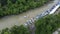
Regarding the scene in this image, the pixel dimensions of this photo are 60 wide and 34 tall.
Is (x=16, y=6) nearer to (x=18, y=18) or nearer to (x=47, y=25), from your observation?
(x=18, y=18)

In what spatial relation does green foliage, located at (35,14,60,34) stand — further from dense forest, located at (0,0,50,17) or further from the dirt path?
dense forest, located at (0,0,50,17)

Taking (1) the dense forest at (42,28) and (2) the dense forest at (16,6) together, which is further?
(2) the dense forest at (16,6)

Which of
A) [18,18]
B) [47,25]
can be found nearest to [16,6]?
[18,18]

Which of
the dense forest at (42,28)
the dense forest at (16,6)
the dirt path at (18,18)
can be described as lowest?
the dirt path at (18,18)

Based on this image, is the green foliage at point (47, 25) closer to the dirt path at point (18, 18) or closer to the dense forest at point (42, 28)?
the dense forest at point (42, 28)

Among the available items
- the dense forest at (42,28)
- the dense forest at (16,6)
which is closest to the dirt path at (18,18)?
the dense forest at (16,6)

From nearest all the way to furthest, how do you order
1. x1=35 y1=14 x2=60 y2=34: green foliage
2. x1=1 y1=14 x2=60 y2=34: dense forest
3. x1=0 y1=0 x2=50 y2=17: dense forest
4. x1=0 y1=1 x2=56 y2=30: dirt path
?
x1=1 y1=14 x2=60 y2=34: dense forest → x1=35 y1=14 x2=60 y2=34: green foliage → x1=0 y1=1 x2=56 y2=30: dirt path → x1=0 y1=0 x2=50 y2=17: dense forest

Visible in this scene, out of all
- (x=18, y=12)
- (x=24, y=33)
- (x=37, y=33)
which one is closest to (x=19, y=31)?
(x=24, y=33)

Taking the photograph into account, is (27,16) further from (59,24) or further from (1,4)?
(59,24)

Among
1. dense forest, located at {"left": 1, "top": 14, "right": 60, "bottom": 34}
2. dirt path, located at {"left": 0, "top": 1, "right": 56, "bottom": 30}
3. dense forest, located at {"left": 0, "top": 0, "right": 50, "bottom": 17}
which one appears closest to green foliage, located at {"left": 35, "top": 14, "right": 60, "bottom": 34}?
dense forest, located at {"left": 1, "top": 14, "right": 60, "bottom": 34}
